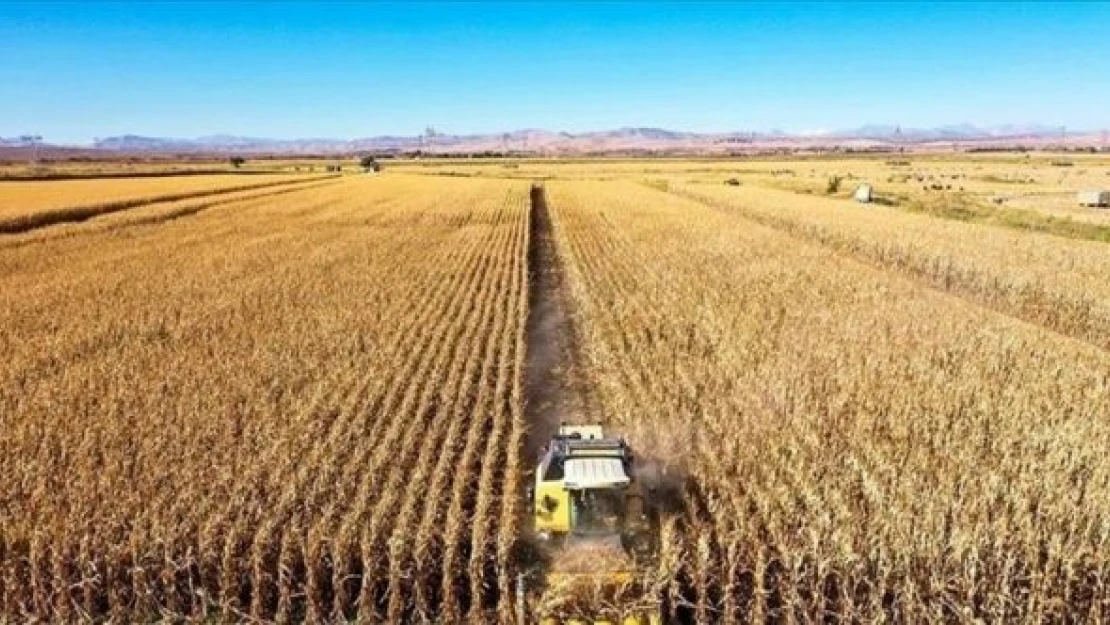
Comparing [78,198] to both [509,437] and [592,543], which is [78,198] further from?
[592,543]

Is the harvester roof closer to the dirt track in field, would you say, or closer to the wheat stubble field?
the wheat stubble field

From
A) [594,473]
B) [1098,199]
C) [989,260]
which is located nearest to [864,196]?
[1098,199]

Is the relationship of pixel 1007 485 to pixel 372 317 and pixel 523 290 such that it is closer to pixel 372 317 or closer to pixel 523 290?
pixel 372 317

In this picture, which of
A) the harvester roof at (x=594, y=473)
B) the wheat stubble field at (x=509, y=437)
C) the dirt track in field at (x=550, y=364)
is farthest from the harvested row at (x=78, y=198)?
the harvester roof at (x=594, y=473)

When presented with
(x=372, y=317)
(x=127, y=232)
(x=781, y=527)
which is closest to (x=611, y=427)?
(x=781, y=527)

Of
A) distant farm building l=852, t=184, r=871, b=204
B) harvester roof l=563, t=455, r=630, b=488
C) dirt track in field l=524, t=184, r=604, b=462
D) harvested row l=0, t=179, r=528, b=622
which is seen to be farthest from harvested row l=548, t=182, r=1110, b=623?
distant farm building l=852, t=184, r=871, b=204

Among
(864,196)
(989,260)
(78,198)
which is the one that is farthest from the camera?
(864,196)
